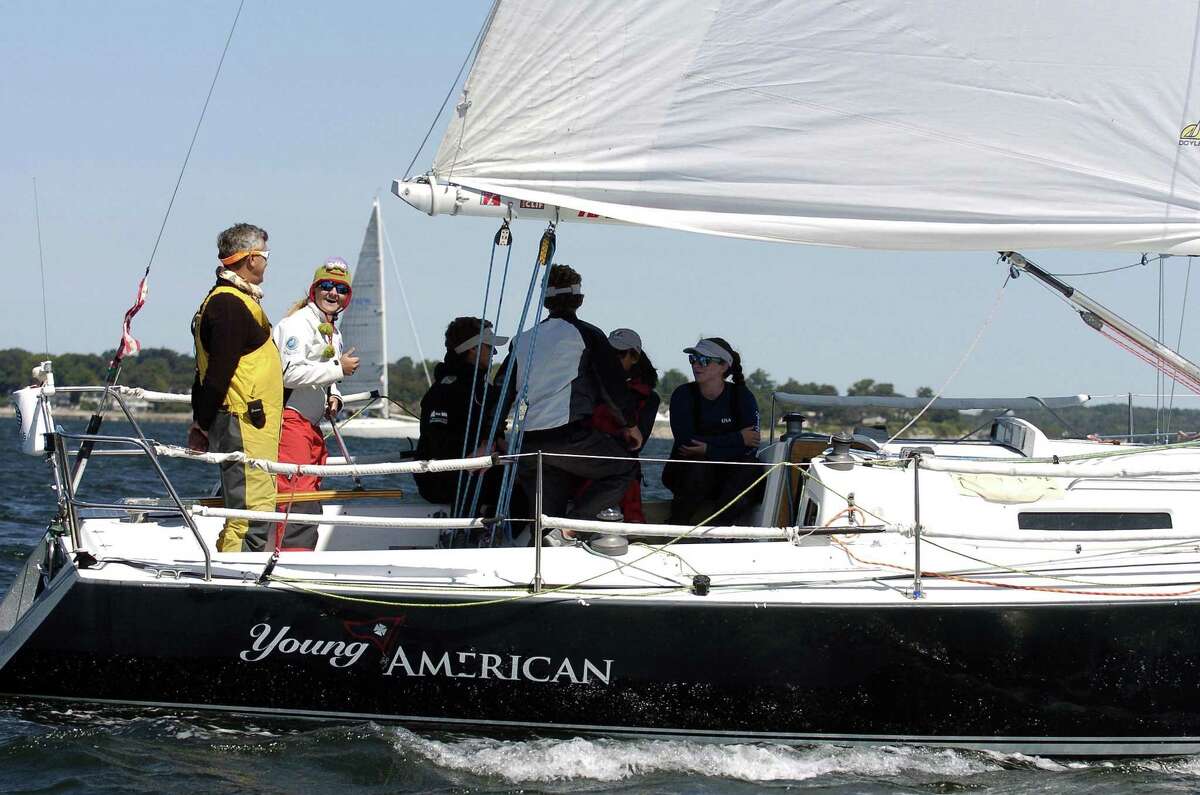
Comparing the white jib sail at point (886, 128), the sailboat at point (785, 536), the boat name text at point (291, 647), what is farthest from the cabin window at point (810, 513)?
the boat name text at point (291, 647)

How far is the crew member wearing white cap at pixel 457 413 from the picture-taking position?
7027 millimetres

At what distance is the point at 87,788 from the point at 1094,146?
16.5 feet

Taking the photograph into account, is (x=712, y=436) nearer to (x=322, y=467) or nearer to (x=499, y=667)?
(x=499, y=667)

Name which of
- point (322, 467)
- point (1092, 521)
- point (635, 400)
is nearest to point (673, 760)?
point (322, 467)

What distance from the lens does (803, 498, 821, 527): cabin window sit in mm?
6211

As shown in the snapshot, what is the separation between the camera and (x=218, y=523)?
6816 millimetres

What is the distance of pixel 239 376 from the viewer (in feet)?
19.4

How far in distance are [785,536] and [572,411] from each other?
1180 mm

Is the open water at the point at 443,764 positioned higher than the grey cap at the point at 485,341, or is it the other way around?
the grey cap at the point at 485,341

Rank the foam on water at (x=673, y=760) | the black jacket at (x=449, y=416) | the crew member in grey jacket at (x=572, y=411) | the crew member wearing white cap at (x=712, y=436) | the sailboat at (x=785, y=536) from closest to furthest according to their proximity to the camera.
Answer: the foam on water at (x=673, y=760)
the sailboat at (x=785, y=536)
the crew member in grey jacket at (x=572, y=411)
the crew member wearing white cap at (x=712, y=436)
the black jacket at (x=449, y=416)

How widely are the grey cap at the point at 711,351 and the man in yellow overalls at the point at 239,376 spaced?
218cm

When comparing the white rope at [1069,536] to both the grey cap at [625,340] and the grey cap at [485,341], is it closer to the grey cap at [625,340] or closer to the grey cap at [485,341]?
the grey cap at [625,340]

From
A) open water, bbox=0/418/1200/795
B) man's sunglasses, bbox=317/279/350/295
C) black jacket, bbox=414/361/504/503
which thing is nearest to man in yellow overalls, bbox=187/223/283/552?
man's sunglasses, bbox=317/279/350/295

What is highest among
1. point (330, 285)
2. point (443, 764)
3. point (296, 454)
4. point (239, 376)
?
point (330, 285)
